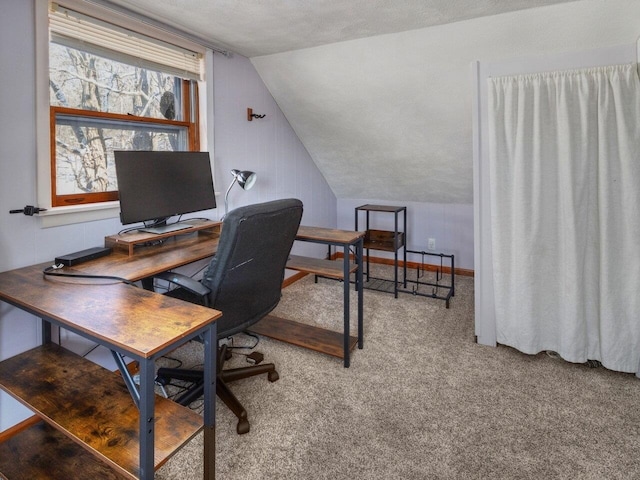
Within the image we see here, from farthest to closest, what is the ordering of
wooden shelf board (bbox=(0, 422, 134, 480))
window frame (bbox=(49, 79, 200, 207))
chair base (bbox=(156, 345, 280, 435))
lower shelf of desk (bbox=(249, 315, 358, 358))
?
lower shelf of desk (bbox=(249, 315, 358, 358)), window frame (bbox=(49, 79, 200, 207)), chair base (bbox=(156, 345, 280, 435)), wooden shelf board (bbox=(0, 422, 134, 480))

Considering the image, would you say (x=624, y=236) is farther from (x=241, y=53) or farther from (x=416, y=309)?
(x=241, y=53)

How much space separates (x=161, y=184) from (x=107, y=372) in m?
1.06

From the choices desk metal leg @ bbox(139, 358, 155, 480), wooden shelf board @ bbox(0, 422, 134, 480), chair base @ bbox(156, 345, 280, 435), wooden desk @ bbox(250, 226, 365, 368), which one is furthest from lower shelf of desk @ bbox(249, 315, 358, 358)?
desk metal leg @ bbox(139, 358, 155, 480)

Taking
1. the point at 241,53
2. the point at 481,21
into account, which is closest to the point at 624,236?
the point at 481,21

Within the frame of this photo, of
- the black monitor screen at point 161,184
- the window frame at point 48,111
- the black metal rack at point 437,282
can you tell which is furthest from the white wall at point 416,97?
the black monitor screen at point 161,184

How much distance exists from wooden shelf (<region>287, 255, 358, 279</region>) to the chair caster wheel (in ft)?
3.03

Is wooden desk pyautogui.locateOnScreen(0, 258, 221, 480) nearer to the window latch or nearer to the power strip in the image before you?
the power strip

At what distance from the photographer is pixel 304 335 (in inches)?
104

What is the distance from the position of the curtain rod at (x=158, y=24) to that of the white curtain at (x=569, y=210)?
1886 millimetres

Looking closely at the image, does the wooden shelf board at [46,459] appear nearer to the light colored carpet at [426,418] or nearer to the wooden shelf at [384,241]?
the light colored carpet at [426,418]

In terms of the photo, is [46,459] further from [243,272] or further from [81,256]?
[243,272]

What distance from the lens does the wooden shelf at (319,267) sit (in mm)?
2354

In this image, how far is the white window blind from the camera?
6.19 ft

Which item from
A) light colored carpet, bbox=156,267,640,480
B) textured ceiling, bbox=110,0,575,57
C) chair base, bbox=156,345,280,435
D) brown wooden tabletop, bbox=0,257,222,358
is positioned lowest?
light colored carpet, bbox=156,267,640,480
